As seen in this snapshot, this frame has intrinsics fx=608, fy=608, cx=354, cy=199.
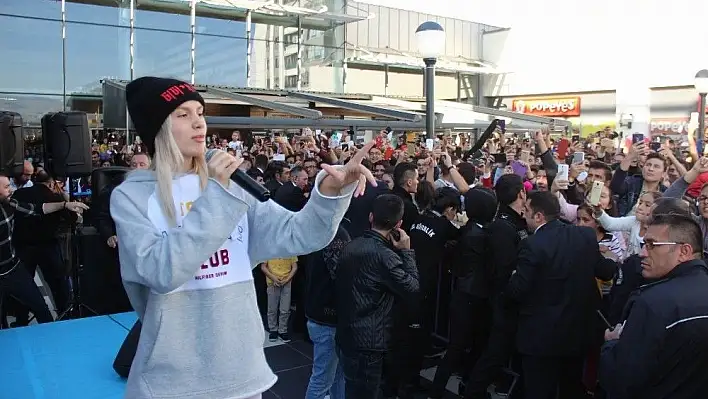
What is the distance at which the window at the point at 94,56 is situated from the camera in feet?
69.6

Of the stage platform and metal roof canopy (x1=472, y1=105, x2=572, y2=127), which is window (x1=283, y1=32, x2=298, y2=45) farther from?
the stage platform

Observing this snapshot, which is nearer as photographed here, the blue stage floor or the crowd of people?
the crowd of people

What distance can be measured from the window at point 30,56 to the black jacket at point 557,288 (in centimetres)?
2044

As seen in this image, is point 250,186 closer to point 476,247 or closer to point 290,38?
point 476,247

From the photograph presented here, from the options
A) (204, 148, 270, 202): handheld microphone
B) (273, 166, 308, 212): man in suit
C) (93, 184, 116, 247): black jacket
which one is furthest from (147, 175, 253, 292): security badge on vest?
(93, 184, 116, 247): black jacket

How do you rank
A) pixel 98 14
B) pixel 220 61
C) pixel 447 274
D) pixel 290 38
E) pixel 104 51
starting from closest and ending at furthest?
pixel 447 274, pixel 98 14, pixel 104 51, pixel 220 61, pixel 290 38

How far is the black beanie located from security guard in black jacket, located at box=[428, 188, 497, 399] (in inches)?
145

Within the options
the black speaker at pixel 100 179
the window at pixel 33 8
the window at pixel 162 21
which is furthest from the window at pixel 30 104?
the black speaker at pixel 100 179

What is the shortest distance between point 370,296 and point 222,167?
2.63m

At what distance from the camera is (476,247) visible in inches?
207

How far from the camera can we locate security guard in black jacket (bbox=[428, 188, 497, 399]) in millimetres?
5270

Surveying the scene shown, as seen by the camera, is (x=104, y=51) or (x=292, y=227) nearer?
(x=292, y=227)

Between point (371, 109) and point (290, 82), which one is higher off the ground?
point (290, 82)

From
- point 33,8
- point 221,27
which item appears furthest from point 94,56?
point 221,27
